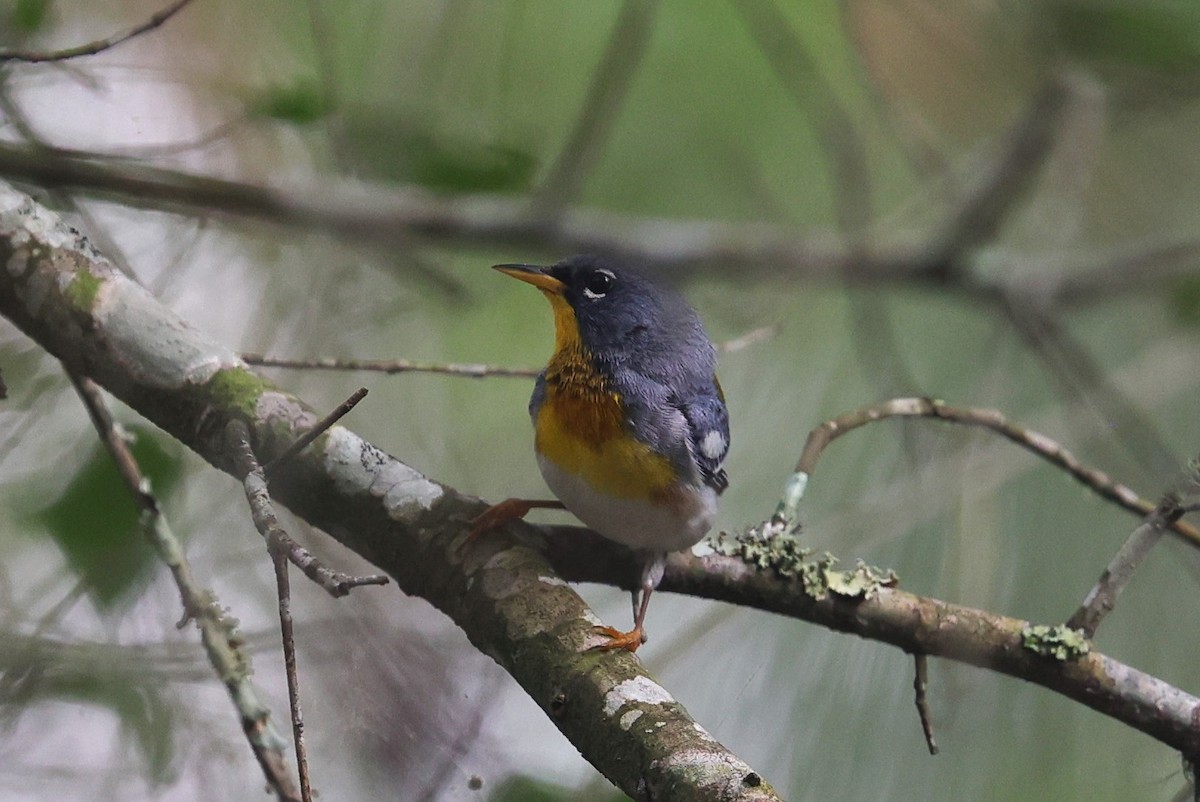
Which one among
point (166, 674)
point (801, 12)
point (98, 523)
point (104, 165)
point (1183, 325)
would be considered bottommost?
point (166, 674)

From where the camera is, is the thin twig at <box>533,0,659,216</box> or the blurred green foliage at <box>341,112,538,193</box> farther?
the thin twig at <box>533,0,659,216</box>

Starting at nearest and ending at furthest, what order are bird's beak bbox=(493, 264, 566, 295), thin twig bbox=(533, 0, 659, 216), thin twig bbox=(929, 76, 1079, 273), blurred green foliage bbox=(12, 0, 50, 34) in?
blurred green foliage bbox=(12, 0, 50, 34), bird's beak bbox=(493, 264, 566, 295), thin twig bbox=(533, 0, 659, 216), thin twig bbox=(929, 76, 1079, 273)

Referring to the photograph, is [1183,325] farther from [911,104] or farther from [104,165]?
[104,165]

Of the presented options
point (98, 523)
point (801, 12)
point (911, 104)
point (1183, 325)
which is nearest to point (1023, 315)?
point (1183, 325)

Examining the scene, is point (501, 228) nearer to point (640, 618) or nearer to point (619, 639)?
point (640, 618)

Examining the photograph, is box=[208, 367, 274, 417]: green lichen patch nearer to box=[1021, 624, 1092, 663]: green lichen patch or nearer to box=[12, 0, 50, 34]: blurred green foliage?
box=[12, 0, 50, 34]: blurred green foliage

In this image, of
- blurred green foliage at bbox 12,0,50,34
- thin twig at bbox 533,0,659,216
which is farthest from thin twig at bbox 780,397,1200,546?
blurred green foliage at bbox 12,0,50,34

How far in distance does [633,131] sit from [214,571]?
3.91m

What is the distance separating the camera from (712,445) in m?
2.75

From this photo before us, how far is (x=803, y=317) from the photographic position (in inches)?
221

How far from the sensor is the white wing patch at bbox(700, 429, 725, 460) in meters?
2.71

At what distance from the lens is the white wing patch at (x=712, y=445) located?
2713 millimetres

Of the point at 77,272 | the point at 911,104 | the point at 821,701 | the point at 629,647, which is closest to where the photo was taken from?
the point at 629,647

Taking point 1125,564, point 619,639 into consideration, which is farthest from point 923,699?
point 619,639
